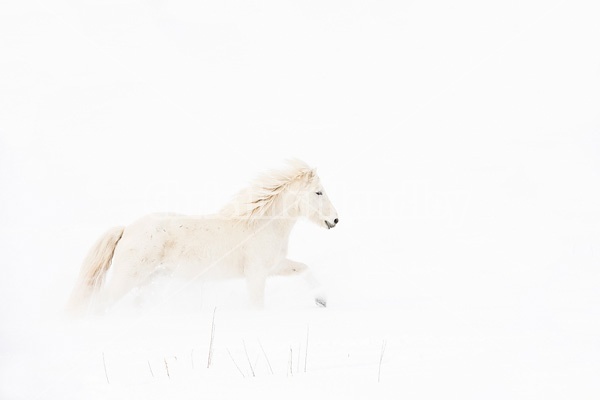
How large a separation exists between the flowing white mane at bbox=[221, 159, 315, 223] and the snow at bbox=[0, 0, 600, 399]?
1.04 metres

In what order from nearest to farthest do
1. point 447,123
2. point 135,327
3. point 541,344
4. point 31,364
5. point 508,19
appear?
point 31,364 < point 541,344 < point 135,327 < point 447,123 < point 508,19

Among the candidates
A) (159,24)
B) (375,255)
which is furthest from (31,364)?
(159,24)

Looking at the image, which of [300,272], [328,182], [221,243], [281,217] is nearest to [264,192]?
[281,217]

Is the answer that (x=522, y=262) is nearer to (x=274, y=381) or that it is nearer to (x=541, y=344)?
(x=541, y=344)

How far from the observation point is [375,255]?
9.80 metres

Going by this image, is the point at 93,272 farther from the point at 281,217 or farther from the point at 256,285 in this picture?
the point at 281,217

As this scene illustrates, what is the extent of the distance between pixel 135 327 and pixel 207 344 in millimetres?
1234

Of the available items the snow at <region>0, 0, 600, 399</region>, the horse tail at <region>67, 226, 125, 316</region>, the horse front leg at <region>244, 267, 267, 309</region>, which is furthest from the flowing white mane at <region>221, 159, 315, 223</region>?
the horse tail at <region>67, 226, 125, 316</region>

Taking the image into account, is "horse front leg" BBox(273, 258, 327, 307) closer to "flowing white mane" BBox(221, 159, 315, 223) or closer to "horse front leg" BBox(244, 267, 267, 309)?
"horse front leg" BBox(244, 267, 267, 309)

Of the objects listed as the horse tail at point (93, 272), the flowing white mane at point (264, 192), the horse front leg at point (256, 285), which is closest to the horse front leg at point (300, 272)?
the horse front leg at point (256, 285)

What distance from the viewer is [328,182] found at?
1691cm

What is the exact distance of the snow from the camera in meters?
3.60

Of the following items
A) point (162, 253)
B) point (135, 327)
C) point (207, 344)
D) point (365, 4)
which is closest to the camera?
point (207, 344)

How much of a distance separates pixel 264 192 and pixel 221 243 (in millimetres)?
804
